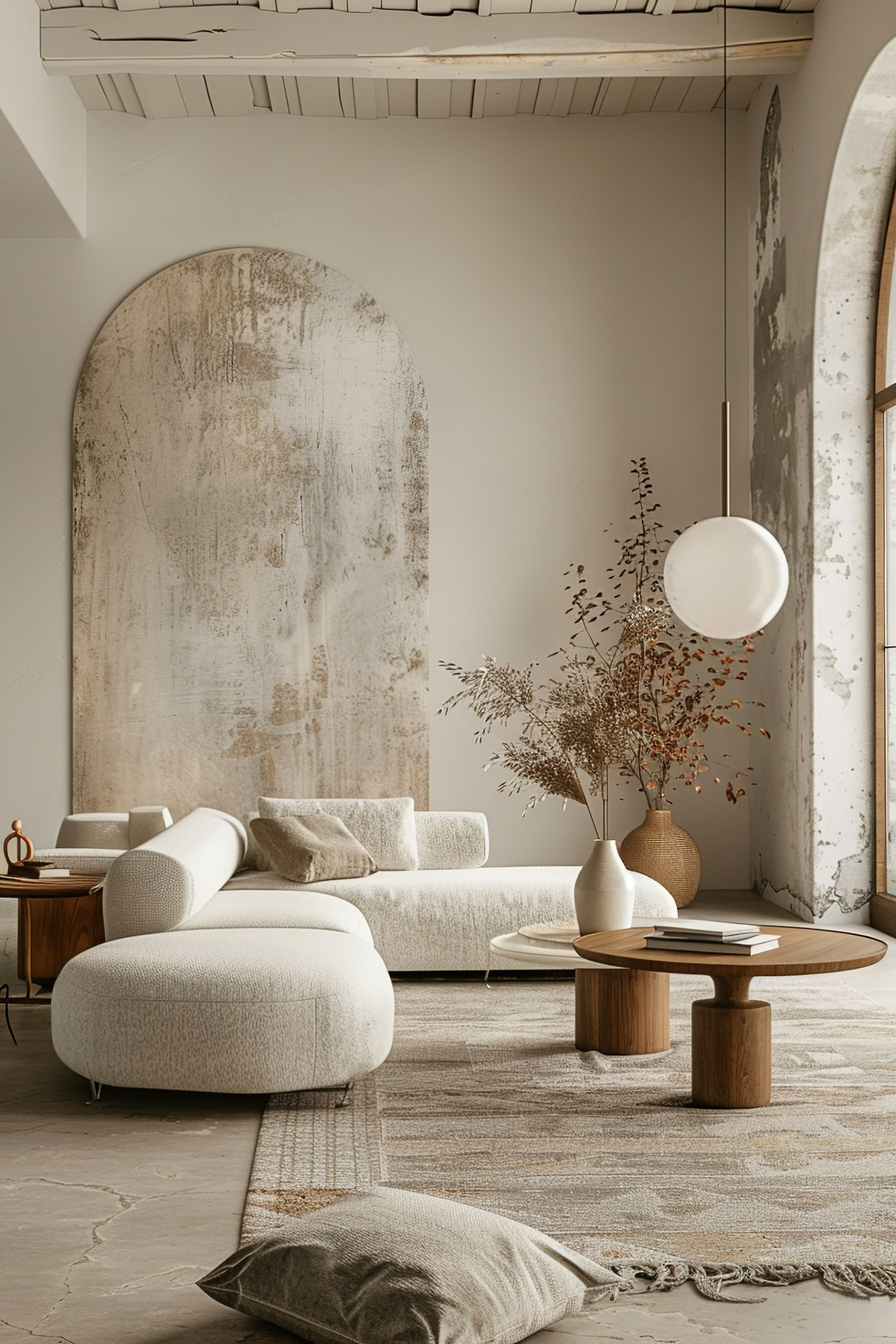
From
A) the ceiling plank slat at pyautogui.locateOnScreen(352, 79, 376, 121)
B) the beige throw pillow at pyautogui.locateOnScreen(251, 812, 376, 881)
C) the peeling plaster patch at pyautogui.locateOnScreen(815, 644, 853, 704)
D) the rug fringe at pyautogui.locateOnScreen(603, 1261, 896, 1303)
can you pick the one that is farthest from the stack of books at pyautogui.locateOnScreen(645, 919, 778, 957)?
the ceiling plank slat at pyautogui.locateOnScreen(352, 79, 376, 121)

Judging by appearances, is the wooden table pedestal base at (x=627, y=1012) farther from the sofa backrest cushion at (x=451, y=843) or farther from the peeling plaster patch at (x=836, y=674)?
the peeling plaster patch at (x=836, y=674)

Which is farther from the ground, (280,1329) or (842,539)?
(842,539)

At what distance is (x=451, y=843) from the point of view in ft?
18.7

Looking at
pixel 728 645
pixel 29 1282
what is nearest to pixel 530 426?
pixel 728 645

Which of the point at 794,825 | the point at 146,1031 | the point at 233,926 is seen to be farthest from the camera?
the point at 794,825

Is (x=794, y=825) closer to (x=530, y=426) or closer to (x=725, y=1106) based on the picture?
(x=530, y=426)

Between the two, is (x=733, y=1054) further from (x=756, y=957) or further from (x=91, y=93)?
(x=91, y=93)

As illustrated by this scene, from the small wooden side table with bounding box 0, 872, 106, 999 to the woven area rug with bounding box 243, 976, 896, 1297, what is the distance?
1.17 metres

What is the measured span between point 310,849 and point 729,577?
240 cm

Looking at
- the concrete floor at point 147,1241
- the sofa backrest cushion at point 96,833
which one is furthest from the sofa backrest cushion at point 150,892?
the sofa backrest cushion at point 96,833

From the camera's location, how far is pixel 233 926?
4.05 meters

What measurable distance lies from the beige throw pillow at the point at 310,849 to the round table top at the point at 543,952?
1342mm

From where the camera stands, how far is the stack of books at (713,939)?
10.9ft

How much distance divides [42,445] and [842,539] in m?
4.15
